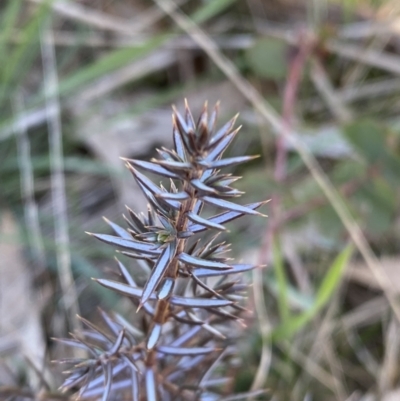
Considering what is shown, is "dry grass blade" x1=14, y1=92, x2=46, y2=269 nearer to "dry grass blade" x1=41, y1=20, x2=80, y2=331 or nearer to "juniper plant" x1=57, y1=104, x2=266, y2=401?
"dry grass blade" x1=41, y1=20, x2=80, y2=331

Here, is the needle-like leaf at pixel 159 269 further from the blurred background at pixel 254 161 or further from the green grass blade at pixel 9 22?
the green grass blade at pixel 9 22

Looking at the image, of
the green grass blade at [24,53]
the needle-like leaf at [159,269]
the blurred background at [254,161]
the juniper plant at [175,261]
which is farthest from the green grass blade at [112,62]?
the needle-like leaf at [159,269]

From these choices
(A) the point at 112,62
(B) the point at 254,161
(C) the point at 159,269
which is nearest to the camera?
(C) the point at 159,269

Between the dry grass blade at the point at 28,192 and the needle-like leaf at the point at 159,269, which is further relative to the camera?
the dry grass blade at the point at 28,192

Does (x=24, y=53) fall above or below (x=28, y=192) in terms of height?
above

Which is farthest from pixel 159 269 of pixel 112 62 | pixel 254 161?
pixel 254 161

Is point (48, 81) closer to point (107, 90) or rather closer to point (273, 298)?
point (107, 90)

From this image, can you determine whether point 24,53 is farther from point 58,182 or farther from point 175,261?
point 175,261

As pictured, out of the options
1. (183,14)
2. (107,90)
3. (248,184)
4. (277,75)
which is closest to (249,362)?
(248,184)
